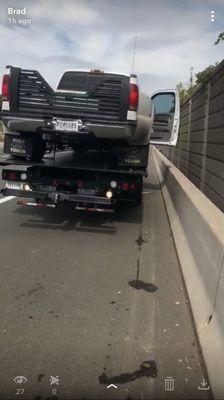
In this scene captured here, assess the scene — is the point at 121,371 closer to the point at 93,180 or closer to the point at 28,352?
the point at 28,352

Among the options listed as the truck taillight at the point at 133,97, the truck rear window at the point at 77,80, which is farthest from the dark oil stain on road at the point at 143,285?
the truck rear window at the point at 77,80

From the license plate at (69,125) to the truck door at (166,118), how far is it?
5.47 m

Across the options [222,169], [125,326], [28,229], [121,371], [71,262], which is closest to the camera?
[121,371]

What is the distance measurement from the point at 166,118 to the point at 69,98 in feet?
21.2

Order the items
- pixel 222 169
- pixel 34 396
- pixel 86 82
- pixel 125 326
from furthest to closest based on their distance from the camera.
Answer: pixel 86 82 < pixel 222 169 < pixel 125 326 < pixel 34 396

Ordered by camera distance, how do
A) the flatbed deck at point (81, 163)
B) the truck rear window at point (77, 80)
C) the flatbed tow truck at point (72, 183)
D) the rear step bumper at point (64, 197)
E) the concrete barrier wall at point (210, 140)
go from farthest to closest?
the truck rear window at point (77, 80)
the flatbed deck at point (81, 163)
the flatbed tow truck at point (72, 183)
the rear step bumper at point (64, 197)
the concrete barrier wall at point (210, 140)

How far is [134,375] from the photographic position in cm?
368

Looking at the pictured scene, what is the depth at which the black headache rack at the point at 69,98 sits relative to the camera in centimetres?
779

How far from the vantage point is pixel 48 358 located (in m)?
3.87

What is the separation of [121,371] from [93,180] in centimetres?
518

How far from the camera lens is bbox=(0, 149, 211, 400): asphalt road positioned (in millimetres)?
3570

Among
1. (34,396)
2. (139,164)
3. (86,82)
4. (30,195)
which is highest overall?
(86,82)

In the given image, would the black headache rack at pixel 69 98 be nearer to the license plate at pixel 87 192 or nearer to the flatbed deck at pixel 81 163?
the flatbed deck at pixel 81 163

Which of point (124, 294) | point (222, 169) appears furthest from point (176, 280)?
point (222, 169)
